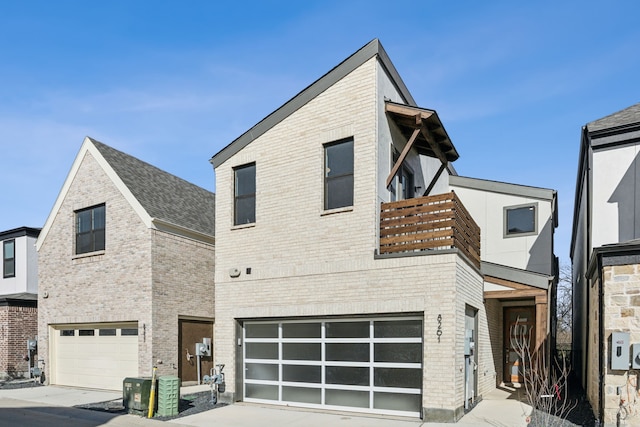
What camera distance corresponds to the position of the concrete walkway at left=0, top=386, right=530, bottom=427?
34.8 ft

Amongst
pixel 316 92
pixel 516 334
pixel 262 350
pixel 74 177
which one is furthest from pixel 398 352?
pixel 74 177

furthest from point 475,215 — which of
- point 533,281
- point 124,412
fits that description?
point 124,412

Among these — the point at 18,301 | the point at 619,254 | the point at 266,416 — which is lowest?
the point at 266,416

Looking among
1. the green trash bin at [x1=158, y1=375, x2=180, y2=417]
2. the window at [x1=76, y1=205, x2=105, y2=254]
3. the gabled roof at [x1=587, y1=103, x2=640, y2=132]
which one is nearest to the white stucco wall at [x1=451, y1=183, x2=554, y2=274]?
the gabled roof at [x1=587, y1=103, x2=640, y2=132]

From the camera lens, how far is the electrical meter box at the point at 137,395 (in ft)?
40.5

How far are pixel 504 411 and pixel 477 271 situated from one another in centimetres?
352

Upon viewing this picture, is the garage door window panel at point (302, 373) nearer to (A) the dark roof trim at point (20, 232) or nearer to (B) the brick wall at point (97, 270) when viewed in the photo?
(B) the brick wall at point (97, 270)

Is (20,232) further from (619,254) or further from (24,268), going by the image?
(619,254)

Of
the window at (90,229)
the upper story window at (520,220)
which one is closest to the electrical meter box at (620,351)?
the upper story window at (520,220)

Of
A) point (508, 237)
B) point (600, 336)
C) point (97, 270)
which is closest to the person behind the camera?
point (600, 336)

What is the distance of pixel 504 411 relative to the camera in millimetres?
11906

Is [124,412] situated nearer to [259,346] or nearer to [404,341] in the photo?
[259,346]

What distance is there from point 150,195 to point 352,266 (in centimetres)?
927

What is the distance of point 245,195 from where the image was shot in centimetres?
1425
